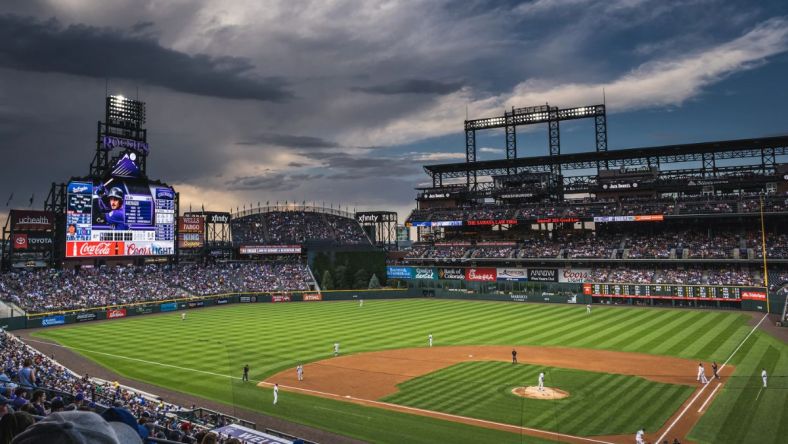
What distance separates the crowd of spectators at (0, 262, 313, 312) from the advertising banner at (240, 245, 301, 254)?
216 cm

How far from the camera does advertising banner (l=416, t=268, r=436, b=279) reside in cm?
8094

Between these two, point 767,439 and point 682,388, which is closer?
point 767,439

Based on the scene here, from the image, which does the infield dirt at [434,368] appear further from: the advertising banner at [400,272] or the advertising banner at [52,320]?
the advertising banner at [400,272]

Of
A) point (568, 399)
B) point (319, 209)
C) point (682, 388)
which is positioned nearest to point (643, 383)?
point (682, 388)

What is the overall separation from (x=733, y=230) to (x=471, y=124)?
141 feet

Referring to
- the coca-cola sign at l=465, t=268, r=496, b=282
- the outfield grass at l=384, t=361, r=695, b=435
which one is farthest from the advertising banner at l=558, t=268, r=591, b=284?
the outfield grass at l=384, t=361, r=695, b=435

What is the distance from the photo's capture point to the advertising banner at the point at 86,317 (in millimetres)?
55347

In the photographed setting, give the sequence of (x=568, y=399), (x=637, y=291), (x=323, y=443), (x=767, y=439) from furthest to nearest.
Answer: (x=637, y=291) < (x=568, y=399) < (x=323, y=443) < (x=767, y=439)

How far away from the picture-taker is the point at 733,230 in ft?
230

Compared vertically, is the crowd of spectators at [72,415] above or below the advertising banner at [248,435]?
above

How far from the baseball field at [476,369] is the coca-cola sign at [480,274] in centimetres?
1892

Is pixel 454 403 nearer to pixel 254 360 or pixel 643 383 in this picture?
pixel 643 383

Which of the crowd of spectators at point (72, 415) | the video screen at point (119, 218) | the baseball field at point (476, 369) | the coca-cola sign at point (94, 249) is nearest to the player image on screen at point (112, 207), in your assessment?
the video screen at point (119, 218)

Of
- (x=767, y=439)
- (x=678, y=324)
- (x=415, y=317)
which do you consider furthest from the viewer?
(x=415, y=317)
